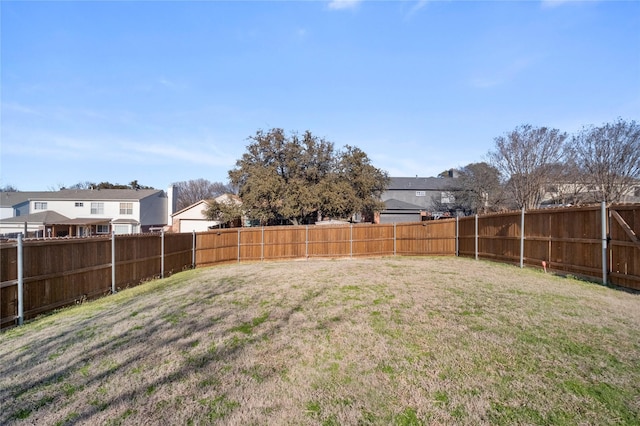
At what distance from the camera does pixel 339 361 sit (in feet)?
13.3

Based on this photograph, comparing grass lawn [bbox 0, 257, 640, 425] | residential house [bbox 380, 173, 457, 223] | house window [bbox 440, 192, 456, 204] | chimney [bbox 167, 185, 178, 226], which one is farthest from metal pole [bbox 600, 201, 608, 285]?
chimney [bbox 167, 185, 178, 226]

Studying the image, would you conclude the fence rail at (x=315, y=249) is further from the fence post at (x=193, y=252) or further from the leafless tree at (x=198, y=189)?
the leafless tree at (x=198, y=189)

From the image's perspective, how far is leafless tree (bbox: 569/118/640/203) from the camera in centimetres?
2169

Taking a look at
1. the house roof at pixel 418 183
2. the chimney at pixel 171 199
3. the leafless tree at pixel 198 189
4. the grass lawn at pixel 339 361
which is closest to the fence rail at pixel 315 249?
the grass lawn at pixel 339 361

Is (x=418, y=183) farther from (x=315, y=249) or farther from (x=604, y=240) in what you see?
(x=604, y=240)

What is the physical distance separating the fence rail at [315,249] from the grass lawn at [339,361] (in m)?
1.05

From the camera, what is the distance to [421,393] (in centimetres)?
335

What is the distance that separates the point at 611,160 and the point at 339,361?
26001 mm

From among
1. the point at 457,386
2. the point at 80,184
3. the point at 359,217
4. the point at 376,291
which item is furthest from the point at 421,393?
the point at 80,184

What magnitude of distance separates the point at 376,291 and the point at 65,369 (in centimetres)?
499

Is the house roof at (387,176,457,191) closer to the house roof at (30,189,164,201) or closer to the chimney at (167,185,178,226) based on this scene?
the chimney at (167,185,178,226)

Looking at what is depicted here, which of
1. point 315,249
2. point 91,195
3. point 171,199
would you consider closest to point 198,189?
point 171,199

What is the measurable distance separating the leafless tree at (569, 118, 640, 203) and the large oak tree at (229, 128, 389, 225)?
46.0ft

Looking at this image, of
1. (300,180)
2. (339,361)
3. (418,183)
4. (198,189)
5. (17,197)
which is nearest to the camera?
(339,361)
